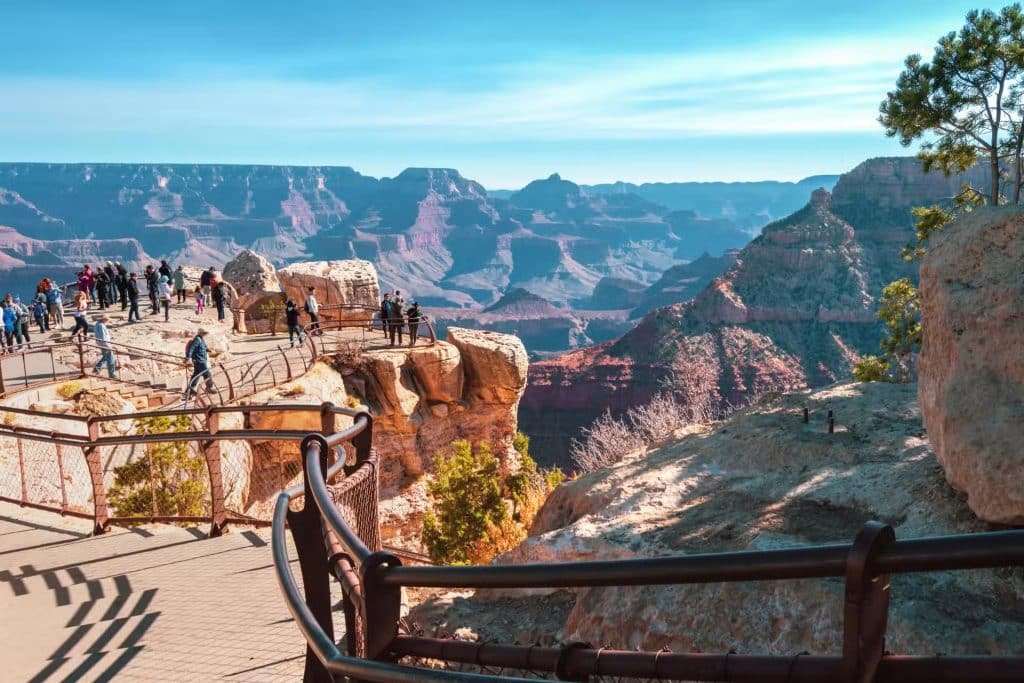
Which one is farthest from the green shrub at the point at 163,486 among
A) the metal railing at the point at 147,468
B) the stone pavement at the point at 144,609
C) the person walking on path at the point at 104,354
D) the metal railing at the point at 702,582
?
the metal railing at the point at 702,582

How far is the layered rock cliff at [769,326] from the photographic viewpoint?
76.7 metres

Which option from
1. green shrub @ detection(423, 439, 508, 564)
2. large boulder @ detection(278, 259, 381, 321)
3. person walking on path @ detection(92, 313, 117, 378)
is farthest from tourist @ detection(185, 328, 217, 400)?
large boulder @ detection(278, 259, 381, 321)

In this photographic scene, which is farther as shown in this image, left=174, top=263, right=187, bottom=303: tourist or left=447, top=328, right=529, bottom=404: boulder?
left=174, top=263, right=187, bottom=303: tourist

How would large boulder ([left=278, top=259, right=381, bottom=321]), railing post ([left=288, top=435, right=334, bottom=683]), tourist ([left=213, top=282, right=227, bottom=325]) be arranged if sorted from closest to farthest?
railing post ([left=288, top=435, right=334, bottom=683]) < tourist ([left=213, top=282, right=227, bottom=325]) < large boulder ([left=278, top=259, right=381, bottom=321])

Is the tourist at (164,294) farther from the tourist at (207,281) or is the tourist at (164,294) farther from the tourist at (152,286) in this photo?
the tourist at (207,281)

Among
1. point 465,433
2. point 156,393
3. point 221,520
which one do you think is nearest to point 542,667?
point 221,520

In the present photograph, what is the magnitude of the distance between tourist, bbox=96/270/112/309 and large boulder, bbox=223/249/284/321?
4.74 metres

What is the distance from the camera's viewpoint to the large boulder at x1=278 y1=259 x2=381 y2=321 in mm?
31378

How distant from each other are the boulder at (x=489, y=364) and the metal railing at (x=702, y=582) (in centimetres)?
2311

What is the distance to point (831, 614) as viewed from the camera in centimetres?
448

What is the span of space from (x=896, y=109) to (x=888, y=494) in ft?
48.7

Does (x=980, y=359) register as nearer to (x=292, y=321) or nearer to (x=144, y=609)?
(x=144, y=609)

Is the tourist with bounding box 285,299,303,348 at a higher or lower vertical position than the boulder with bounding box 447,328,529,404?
higher

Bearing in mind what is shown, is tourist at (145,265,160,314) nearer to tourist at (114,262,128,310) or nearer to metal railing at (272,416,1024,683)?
tourist at (114,262,128,310)
